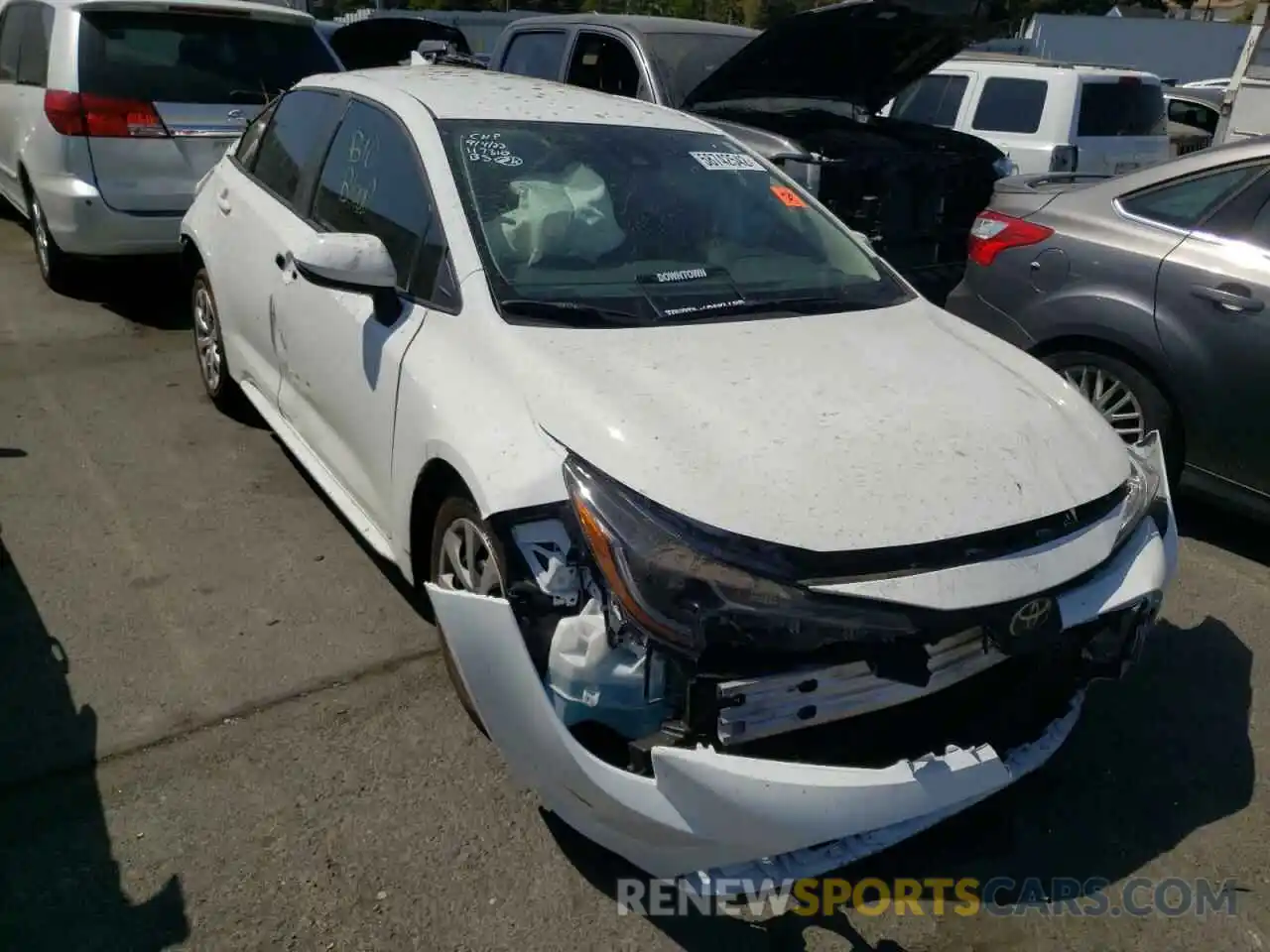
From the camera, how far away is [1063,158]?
865cm

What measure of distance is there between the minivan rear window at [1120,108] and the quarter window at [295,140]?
262 inches

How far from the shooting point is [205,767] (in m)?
2.90

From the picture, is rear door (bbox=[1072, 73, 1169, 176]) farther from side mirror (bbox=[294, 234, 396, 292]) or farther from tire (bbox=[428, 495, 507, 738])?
tire (bbox=[428, 495, 507, 738])

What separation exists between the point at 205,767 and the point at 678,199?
7.26 feet

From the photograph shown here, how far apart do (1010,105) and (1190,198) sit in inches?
202

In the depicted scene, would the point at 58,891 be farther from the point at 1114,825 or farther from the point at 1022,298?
the point at 1022,298

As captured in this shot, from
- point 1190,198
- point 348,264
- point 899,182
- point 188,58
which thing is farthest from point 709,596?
point 188,58

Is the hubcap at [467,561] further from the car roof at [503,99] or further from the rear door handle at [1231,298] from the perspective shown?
the rear door handle at [1231,298]

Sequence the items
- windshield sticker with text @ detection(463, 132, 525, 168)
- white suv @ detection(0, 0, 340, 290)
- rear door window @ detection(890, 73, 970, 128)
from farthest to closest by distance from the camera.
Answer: rear door window @ detection(890, 73, 970, 128), white suv @ detection(0, 0, 340, 290), windshield sticker with text @ detection(463, 132, 525, 168)

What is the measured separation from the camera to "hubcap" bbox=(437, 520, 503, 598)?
106 inches

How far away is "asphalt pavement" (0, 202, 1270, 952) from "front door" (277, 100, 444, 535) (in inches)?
20.6

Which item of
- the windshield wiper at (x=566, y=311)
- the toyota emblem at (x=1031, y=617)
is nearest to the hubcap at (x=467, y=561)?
the windshield wiper at (x=566, y=311)

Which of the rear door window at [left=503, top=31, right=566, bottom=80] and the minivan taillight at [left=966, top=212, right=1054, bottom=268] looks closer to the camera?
the minivan taillight at [left=966, top=212, right=1054, bottom=268]

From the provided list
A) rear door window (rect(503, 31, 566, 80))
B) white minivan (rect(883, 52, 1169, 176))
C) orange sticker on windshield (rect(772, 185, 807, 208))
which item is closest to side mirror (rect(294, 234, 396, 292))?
orange sticker on windshield (rect(772, 185, 807, 208))
